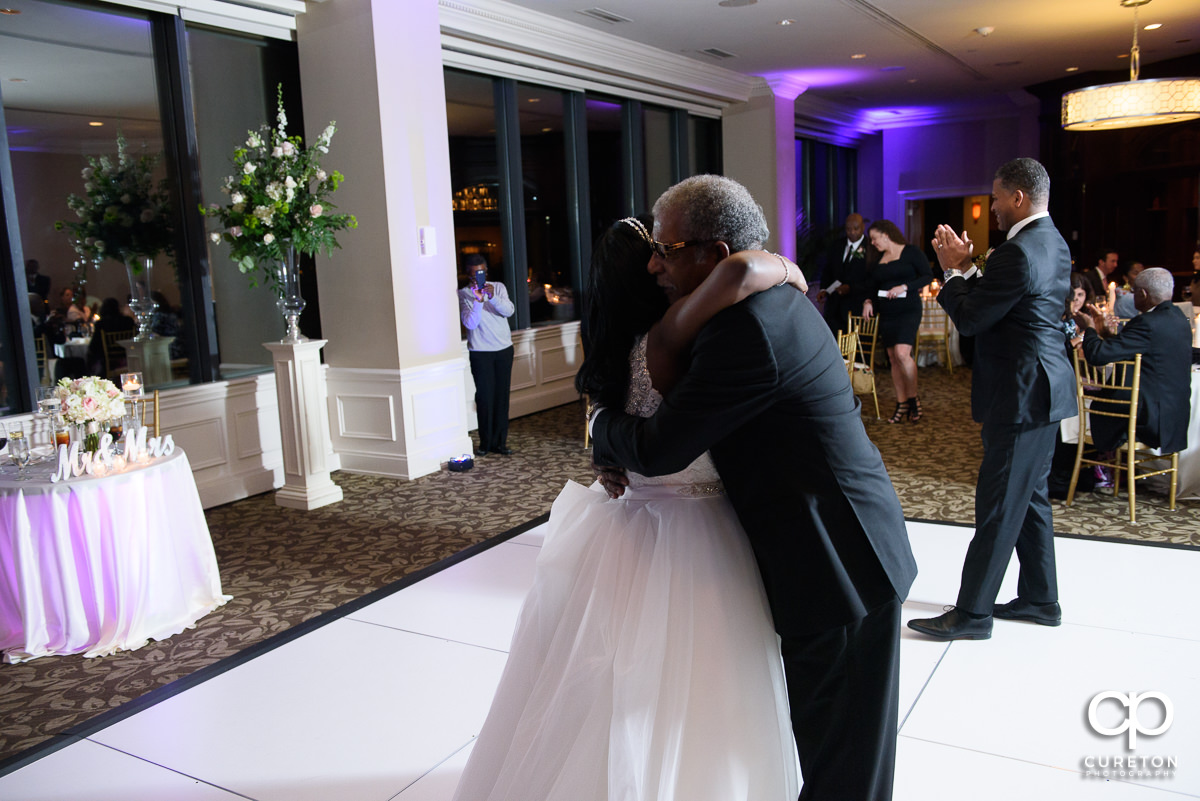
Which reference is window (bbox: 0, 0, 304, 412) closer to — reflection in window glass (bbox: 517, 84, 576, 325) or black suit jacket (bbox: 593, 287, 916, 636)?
reflection in window glass (bbox: 517, 84, 576, 325)

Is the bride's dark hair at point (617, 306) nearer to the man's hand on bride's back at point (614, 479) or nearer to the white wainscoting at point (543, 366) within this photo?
the man's hand on bride's back at point (614, 479)

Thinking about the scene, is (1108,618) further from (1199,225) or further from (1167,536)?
(1199,225)

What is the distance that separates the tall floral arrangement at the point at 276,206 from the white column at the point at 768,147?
Result: 754 cm

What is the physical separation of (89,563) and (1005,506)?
12.2 ft

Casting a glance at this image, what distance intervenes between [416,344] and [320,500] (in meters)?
1.38

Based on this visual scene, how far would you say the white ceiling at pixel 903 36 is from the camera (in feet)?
27.0

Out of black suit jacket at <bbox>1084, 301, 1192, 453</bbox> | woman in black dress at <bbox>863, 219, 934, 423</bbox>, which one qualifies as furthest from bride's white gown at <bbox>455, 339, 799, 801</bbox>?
woman in black dress at <bbox>863, 219, 934, 423</bbox>

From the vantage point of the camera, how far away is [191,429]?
597cm

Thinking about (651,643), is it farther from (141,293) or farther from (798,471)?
(141,293)

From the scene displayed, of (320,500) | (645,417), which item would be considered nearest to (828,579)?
(645,417)

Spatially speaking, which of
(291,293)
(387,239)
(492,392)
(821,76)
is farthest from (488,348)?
(821,76)

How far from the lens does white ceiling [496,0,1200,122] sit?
8.22 metres

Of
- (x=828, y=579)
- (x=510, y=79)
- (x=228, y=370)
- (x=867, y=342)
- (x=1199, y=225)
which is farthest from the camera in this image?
(x=1199, y=225)

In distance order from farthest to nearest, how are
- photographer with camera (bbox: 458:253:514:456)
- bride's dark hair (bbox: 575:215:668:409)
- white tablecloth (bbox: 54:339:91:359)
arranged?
photographer with camera (bbox: 458:253:514:456) → white tablecloth (bbox: 54:339:91:359) → bride's dark hair (bbox: 575:215:668:409)
